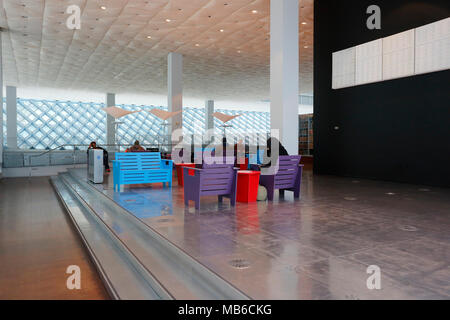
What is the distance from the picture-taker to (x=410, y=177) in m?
7.41

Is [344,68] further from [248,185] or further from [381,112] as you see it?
[248,185]

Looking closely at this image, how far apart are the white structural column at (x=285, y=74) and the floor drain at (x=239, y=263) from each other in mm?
4367

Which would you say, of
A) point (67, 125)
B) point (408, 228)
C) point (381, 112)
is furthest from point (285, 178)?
point (67, 125)

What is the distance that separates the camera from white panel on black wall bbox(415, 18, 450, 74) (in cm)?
660

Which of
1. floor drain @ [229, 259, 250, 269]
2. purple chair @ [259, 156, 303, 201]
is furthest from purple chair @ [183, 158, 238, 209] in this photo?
floor drain @ [229, 259, 250, 269]

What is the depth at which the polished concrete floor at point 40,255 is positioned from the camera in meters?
2.55

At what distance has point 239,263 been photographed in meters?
2.39

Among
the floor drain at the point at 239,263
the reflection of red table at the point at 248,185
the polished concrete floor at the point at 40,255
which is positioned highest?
the reflection of red table at the point at 248,185

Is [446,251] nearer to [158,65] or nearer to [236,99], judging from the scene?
[158,65]

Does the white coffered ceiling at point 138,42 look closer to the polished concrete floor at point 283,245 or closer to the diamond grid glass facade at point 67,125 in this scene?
the polished concrete floor at point 283,245

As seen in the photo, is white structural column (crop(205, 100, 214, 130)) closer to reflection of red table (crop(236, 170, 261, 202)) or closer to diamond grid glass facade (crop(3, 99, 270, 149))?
diamond grid glass facade (crop(3, 99, 270, 149))

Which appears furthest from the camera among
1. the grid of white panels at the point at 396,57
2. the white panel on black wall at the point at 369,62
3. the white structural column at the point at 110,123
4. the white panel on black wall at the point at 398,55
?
the white structural column at the point at 110,123

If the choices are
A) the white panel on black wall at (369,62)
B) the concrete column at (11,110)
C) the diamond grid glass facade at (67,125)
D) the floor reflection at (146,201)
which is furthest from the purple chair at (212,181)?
the concrete column at (11,110)

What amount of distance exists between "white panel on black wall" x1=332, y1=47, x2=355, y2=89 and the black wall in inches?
6.6
